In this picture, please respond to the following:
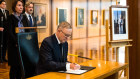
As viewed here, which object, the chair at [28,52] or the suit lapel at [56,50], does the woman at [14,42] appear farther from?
the suit lapel at [56,50]

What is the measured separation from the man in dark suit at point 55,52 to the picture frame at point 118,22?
1.75 m

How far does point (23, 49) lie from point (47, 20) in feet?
35.2

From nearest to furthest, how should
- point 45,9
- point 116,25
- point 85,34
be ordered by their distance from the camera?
1. point 116,25
2. point 45,9
3. point 85,34

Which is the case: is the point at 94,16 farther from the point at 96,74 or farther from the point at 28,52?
the point at 96,74

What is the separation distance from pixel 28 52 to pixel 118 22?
2.22 metres

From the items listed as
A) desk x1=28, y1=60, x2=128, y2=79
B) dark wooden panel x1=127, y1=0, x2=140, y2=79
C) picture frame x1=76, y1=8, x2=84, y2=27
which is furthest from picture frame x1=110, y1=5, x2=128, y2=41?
picture frame x1=76, y1=8, x2=84, y2=27

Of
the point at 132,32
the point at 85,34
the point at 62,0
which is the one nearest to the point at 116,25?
the point at 132,32

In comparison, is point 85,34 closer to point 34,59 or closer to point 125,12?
point 125,12

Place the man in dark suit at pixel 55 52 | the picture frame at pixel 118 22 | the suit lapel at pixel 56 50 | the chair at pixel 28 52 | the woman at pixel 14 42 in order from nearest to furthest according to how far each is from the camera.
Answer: the man in dark suit at pixel 55 52, the suit lapel at pixel 56 50, the chair at pixel 28 52, the woman at pixel 14 42, the picture frame at pixel 118 22

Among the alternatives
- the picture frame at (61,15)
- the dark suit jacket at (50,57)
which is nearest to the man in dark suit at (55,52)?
the dark suit jacket at (50,57)

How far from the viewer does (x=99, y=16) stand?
789 inches

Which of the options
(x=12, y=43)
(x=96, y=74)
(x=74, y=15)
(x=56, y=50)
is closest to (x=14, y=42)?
(x=12, y=43)

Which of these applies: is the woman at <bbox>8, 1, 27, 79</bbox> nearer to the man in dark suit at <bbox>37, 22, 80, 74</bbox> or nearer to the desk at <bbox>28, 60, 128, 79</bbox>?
the man in dark suit at <bbox>37, 22, 80, 74</bbox>

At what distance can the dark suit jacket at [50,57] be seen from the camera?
2.82 m
